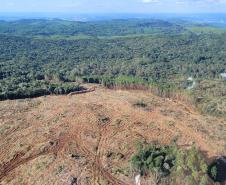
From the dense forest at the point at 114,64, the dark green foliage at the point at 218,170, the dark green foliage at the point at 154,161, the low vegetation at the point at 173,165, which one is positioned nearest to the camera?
the low vegetation at the point at 173,165

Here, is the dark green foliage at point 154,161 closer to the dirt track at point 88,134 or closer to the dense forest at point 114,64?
the dirt track at point 88,134

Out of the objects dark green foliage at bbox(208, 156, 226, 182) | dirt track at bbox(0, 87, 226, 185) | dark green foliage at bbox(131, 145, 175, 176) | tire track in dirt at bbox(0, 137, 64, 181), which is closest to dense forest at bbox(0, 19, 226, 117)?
dirt track at bbox(0, 87, 226, 185)

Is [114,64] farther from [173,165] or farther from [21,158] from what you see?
[173,165]

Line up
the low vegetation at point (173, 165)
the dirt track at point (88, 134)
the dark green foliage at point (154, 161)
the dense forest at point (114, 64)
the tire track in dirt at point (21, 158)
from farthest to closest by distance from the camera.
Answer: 1. the dense forest at point (114, 64)
2. the tire track in dirt at point (21, 158)
3. the dirt track at point (88, 134)
4. the dark green foliage at point (154, 161)
5. the low vegetation at point (173, 165)

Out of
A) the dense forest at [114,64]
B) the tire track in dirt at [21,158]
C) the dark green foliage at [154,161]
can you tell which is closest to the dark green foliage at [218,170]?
the dark green foliage at [154,161]

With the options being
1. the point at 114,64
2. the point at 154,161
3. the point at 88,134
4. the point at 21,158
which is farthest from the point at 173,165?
the point at 114,64

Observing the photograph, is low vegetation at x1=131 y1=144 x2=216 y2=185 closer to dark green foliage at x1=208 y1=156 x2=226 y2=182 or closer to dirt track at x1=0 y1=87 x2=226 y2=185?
dark green foliage at x1=208 y1=156 x2=226 y2=182

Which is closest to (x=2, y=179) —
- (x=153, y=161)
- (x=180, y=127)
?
(x=153, y=161)

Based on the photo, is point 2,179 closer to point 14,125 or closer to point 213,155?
point 14,125
